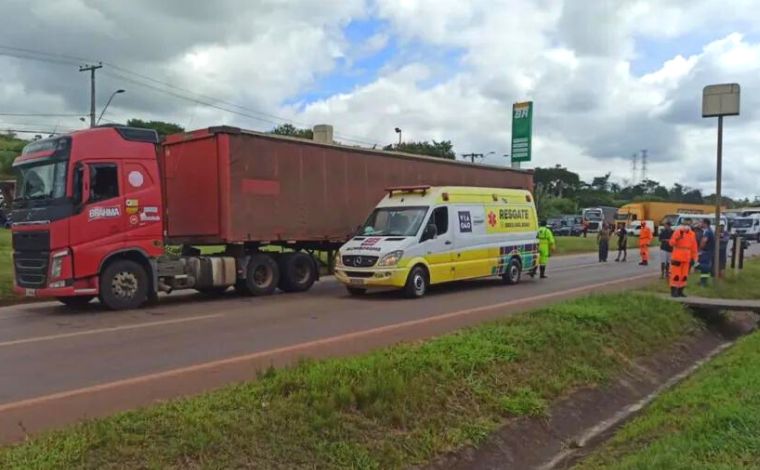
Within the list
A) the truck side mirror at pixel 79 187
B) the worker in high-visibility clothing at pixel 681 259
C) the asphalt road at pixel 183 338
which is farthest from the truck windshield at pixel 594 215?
the truck side mirror at pixel 79 187

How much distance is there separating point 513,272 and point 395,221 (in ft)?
14.0

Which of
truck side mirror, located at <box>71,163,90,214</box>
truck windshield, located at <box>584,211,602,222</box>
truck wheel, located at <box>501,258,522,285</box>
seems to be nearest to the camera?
truck side mirror, located at <box>71,163,90,214</box>

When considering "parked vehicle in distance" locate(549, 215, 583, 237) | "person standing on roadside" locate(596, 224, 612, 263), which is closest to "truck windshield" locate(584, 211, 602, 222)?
"parked vehicle in distance" locate(549, 215, 583, 237)

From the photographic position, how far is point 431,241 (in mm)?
14555

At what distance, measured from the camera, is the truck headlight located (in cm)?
1172

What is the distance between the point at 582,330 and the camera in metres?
9.12

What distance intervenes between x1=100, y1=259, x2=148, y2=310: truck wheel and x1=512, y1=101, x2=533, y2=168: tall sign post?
20.7 m

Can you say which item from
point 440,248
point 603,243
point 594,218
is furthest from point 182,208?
point 594,218

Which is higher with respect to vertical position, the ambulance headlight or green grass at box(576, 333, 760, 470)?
the ambulance headlight

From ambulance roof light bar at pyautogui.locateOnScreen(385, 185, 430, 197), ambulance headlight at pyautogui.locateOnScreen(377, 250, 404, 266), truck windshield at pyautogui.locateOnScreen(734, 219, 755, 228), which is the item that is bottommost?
truck windshield at pyautogui.locateOnScreen(734, 219, 755, 228)

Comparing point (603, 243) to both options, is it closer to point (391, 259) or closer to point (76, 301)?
point (391, 259)

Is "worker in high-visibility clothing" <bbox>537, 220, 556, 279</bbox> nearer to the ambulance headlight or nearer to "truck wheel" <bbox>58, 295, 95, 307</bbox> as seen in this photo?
the ambulance headlight

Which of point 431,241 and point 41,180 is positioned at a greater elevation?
point 41,180

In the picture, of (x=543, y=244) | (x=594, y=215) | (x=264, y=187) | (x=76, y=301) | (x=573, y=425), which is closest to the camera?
(x=573, y=425)
